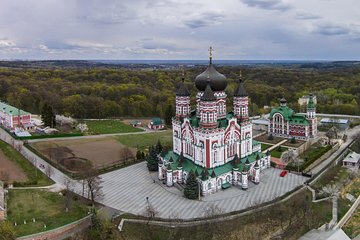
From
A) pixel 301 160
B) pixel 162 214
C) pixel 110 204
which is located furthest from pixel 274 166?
pixel 110 204

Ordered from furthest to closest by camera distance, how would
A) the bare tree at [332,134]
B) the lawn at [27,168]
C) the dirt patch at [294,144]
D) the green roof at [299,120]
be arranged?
the green roof at [299,120] < the bare tree at [332,134] < the dirt patch at [294,144] < the lawn at [27,168]

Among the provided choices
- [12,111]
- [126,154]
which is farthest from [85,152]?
[12,111]

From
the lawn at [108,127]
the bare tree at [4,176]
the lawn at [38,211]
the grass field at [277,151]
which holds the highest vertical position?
the lawn at [108,127]

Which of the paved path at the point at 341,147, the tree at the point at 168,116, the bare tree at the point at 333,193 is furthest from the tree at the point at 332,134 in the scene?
the tree at the point at 168,116

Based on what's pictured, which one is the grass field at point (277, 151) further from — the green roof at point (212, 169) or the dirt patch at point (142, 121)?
the dirt patch at point (142, 121)

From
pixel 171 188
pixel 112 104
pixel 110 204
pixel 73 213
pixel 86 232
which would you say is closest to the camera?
pixel 86 232

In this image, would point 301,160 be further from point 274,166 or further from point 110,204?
point 110,204

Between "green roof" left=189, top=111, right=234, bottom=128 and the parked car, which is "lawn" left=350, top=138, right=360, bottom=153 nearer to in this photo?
the parked car
